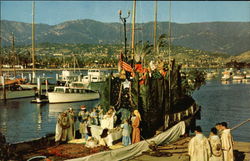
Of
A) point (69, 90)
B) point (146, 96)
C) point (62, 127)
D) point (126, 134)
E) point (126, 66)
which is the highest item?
point (126, 66)

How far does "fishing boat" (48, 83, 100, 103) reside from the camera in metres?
65.6

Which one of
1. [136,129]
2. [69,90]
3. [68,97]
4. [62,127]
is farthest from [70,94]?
[136,129]

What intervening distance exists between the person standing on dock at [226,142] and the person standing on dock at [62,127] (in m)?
8.48

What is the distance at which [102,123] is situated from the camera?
57.7 ft

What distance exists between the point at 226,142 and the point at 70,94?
186 ft

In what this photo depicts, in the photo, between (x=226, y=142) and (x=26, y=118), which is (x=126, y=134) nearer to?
(x=226, y=142)

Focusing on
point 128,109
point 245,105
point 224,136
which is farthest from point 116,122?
point 245,105

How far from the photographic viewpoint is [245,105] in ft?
202

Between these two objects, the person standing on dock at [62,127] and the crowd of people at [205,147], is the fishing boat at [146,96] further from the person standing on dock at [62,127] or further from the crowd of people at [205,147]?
the crowd of people at [205,147]

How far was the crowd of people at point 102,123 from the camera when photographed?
16719 millimetres

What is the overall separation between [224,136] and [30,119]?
41942 mm

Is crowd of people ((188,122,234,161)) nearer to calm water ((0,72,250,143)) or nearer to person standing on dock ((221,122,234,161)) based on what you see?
person standing on dock ((221,122,234,161))

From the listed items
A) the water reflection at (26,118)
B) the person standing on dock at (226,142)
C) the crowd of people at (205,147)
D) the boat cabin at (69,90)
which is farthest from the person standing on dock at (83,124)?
the boat cabin at (69,90)

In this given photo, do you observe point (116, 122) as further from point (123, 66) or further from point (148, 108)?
point (123, 66)
